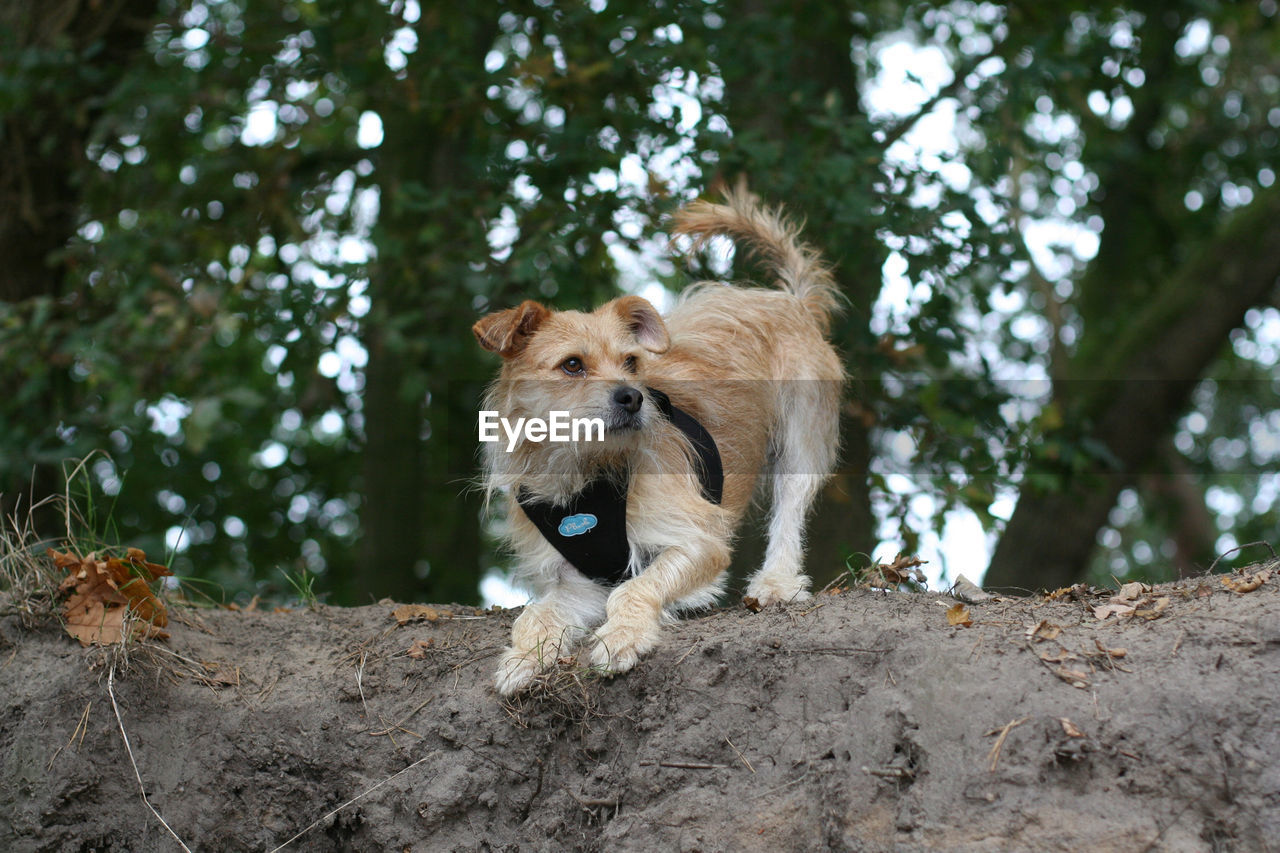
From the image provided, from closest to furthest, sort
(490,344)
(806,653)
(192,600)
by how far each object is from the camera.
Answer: (806,653) < (490,344) < (192,600)

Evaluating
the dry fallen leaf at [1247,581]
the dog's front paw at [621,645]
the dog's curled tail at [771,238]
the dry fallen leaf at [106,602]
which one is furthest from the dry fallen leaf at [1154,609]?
the dry fallen leaf at [106,602]

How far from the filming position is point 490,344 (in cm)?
417

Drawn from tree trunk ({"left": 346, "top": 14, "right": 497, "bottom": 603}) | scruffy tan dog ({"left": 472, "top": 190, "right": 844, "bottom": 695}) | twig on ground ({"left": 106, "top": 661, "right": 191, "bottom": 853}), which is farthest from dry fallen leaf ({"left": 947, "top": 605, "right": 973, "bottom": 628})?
twig on ground ({"left": 106, "top": 661, "right": 191, "bottom": 853})

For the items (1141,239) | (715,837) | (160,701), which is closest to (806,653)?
(715,837)

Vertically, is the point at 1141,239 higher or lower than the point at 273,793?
higher

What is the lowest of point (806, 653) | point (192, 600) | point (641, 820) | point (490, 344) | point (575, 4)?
point (192, 600)

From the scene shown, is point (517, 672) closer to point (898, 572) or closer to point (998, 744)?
point (898, 572)

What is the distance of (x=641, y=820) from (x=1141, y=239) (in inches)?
363

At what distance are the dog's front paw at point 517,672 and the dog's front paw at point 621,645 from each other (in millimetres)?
209

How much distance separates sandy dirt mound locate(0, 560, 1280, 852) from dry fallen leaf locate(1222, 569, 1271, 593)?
0.04 m

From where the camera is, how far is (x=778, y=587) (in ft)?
14.8

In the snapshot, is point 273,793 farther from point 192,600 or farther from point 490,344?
point 490,344

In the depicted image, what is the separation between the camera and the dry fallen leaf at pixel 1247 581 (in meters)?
3.15

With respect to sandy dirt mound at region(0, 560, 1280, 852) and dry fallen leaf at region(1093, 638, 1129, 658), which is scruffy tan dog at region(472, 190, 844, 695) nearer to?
sandy dirt mound at region(0, 560, 1280, 852)
